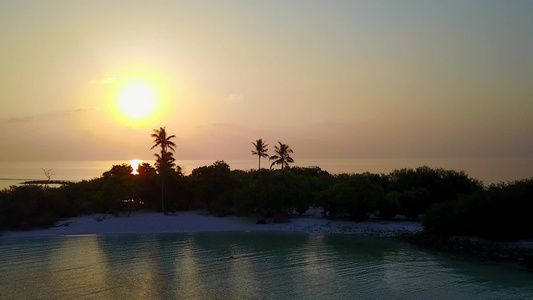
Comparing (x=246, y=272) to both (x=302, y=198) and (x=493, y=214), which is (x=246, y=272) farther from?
(x=302, y=198)

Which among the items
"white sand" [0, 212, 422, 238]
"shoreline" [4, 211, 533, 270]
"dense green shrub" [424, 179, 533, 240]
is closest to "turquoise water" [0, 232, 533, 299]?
"shoreline" [4, 211, 533, 270]

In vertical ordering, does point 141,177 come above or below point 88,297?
above

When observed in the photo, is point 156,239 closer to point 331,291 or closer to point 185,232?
point 185,232

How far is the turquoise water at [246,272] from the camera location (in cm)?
2119

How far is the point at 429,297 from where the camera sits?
67.1 ft

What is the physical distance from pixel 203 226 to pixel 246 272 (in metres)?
23.5

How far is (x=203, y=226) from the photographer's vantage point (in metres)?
48.3

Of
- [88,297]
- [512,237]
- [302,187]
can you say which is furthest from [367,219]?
[88,297]

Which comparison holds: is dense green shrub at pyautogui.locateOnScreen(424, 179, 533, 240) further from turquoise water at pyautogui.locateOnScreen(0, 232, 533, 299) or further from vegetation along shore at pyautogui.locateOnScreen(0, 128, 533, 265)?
turquoise water at pyautogui.locateOnScreen(0, 232, 533, 299)

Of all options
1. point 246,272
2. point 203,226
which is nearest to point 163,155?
point 203,226

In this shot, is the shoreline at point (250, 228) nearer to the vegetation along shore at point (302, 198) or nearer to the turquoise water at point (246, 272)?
the vegetation along shore at point (302, 198)

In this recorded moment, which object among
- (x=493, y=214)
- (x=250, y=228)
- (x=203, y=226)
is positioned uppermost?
(x=493, y=214)

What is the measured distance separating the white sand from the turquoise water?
6085 millimetres

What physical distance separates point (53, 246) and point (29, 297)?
17.2 meters
